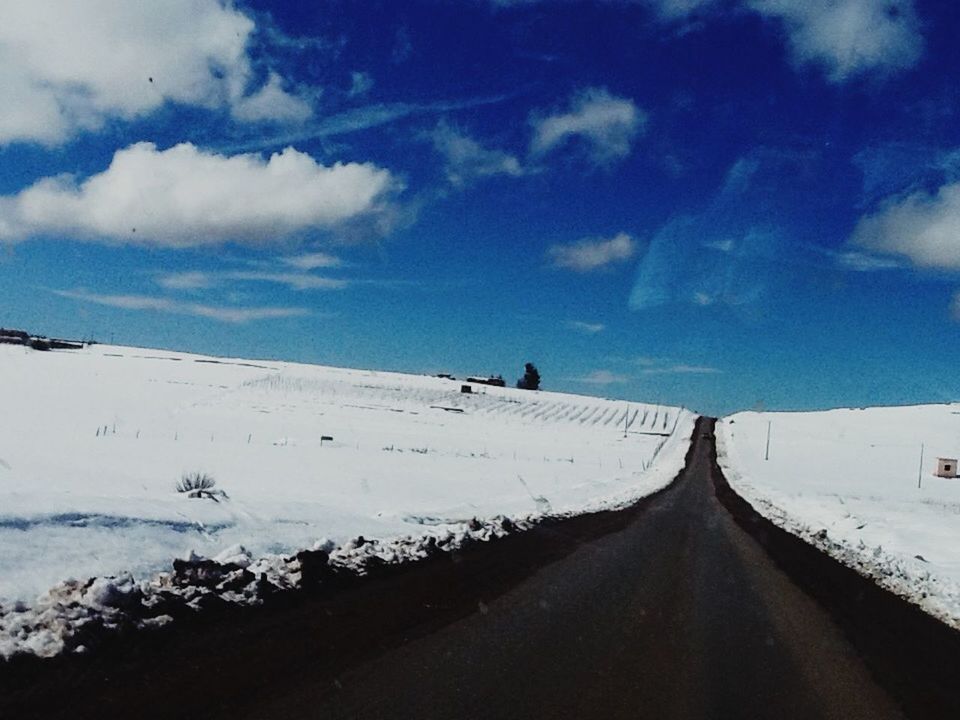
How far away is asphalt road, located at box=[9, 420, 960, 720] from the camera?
4.55 metres

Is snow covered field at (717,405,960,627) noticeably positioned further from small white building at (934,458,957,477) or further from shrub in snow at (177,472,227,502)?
shrub in snow at (177,472,227,502)

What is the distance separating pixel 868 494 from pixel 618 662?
→ 36.0 m

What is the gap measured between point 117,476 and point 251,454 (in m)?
11.1

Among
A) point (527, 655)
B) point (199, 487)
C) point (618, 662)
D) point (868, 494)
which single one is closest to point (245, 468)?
point (199, 487)

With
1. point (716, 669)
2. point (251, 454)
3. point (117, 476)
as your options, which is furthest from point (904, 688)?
point (251, 454)

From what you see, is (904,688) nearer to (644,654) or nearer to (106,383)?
(644,654)

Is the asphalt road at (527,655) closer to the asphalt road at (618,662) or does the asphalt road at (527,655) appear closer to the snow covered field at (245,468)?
the asphalt road at (618,662)

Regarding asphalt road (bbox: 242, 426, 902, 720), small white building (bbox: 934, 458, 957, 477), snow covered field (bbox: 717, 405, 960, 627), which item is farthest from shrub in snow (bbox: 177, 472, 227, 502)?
small white building (bbox: 934, 458, 957, 477)

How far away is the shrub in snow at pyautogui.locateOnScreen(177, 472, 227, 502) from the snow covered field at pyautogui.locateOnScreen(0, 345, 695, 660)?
40 cm

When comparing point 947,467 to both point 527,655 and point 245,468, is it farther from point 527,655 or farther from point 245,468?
point 527,655

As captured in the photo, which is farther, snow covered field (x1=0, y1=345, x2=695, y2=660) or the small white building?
the small white building

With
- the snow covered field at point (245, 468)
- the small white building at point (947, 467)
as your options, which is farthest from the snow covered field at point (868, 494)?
the snow covered field at point (245, 468)

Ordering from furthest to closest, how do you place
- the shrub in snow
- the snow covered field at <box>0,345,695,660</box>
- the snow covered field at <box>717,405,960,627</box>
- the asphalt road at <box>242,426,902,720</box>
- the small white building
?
the small white building
the snow covered field at <box>717,405,960,627</box>
the shrub in snow
the snow covered field at <box>0,345,695,660</box>
the asphalt road at <box>242,426,902,720</box>

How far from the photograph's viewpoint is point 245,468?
69.2ft
